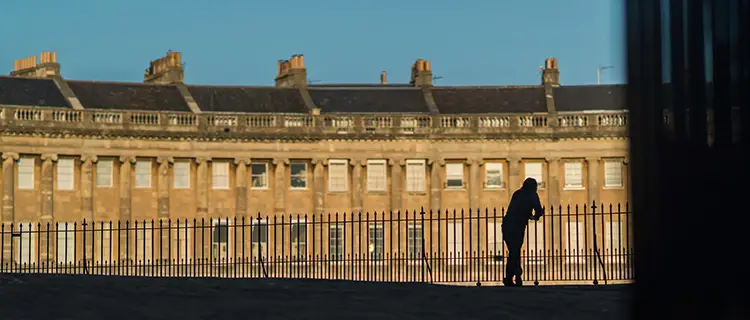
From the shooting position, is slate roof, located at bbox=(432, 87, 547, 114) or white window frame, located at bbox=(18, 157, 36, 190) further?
slate roof, located at bbox=(432, 87, 547, 114)

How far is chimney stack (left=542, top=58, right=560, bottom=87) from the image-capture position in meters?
70.2

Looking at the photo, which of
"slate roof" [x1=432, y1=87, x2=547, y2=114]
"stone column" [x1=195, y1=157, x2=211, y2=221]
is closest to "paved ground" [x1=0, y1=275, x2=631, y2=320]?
"stone column" [x1=195, y1=157, x2=211, y2=221]

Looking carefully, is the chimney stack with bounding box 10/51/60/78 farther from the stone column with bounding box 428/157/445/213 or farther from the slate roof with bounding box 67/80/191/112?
the stone column with bounding box 428/157/445/213

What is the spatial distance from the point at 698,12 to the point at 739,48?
1.28ft

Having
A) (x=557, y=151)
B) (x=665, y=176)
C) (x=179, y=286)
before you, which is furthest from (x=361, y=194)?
(x=665, y=176)

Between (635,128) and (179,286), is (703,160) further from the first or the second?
(179,286)

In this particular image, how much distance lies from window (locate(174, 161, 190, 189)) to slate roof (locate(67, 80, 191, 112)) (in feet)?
8.30

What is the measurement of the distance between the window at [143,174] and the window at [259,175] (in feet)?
14.8

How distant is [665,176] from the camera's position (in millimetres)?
8789

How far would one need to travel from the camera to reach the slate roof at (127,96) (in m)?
65.2

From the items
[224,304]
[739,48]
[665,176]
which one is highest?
[739,48]

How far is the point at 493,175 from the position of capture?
222 ft

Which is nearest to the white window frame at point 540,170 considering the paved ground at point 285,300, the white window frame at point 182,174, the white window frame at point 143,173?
the white window frame at point 182,174

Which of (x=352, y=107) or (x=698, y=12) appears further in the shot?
(x=352, y=107)
